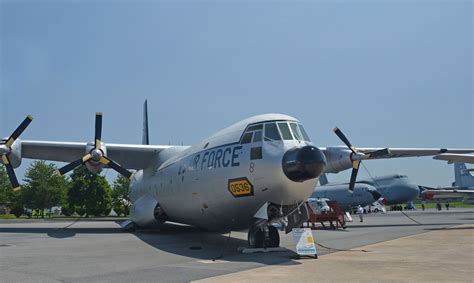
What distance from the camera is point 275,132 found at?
14.0 m

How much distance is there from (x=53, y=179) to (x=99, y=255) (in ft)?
193

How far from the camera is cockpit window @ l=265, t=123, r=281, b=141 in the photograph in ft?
45.4

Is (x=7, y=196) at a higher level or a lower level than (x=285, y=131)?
lower

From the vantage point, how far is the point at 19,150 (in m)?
21.3

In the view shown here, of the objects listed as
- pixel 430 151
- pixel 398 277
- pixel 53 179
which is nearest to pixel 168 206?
pixel 398 277

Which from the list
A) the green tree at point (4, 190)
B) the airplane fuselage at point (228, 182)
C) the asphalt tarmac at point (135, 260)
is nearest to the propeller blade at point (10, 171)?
the asphalt tarmac at point (135, 260)

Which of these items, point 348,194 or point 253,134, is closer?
point 253,134

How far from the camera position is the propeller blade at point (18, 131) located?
20578mm

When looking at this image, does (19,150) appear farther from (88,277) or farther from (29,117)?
(88,277)

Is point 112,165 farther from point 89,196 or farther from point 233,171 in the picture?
point 89,196

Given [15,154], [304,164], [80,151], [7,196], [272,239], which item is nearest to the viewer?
[304,164]

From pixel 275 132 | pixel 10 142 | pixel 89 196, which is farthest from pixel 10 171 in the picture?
pixel 89 196

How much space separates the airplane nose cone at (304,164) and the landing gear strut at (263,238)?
232 cm

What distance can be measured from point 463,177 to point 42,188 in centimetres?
6547
